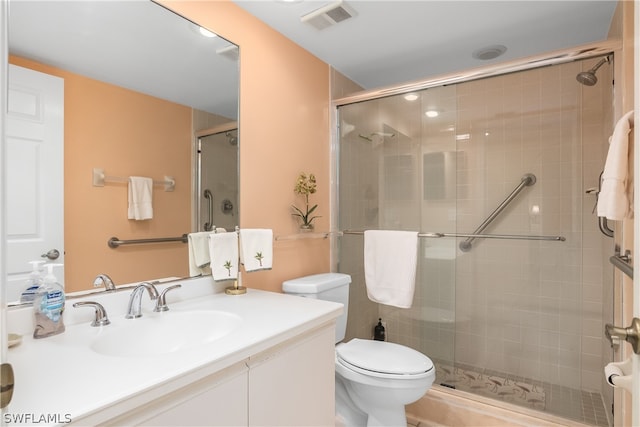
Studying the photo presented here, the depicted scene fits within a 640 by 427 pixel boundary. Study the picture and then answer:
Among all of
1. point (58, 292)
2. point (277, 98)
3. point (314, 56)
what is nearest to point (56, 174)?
point (58, 292)

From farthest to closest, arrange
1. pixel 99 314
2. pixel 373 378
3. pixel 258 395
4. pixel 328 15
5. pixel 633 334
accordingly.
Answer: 1. pixel 328 15
2. pixel 373 378
3. pixel 99 314
4. pixel 258 395
5. pixel 633 334

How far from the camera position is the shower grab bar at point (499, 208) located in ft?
7.39

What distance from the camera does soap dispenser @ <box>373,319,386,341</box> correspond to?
254 centimetres

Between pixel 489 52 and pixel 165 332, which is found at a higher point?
pixel 489 52

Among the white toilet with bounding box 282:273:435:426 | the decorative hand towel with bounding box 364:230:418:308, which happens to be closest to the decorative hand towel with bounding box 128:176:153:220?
the white toilet with bounding box 282:273:435:426

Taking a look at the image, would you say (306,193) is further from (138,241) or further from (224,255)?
(138,241)

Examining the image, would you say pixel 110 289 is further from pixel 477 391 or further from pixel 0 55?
pixel 477 391

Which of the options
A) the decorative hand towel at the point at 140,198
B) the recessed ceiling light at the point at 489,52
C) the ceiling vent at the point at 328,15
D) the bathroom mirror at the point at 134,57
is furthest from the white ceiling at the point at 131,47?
the recessed ceiling light at the point at 489,52

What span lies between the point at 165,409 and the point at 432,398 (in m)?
1.69

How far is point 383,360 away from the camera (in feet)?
5.18

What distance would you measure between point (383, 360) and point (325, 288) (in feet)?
1.56

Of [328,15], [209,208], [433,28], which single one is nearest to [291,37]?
[328,15]

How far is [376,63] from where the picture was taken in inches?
92.3

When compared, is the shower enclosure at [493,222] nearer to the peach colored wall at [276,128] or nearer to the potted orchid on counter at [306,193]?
the peach colored wall at [276,128]
